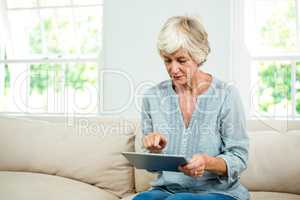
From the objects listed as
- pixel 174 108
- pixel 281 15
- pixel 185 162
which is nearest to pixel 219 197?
pixel 185 162

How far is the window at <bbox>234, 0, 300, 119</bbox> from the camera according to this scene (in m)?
3.57

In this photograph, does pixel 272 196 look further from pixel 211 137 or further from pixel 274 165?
pixel 211 137

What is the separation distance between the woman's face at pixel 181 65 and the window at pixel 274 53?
1.64 metres

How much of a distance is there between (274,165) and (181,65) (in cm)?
73

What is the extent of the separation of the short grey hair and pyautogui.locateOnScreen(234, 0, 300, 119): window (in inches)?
65.4

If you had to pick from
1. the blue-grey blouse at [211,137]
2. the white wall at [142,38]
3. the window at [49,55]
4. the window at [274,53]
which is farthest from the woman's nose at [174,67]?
the window at [49,55]

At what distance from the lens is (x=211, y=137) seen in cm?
192

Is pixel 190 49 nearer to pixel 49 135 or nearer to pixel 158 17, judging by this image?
pixel 49 135

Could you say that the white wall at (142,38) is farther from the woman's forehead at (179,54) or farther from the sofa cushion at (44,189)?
the woman's forehead at (179,54)

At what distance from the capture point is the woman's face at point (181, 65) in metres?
1.95

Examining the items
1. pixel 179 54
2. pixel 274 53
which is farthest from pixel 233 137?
pixel 274 53

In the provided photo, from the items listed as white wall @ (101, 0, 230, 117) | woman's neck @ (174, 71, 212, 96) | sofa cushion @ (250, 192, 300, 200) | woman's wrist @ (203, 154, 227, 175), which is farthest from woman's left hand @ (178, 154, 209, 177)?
white wall @ (101, 0, 230, 117)

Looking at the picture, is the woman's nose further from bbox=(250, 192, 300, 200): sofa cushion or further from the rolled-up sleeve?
bbox=(250, 192, 300, 200): sofa cushion

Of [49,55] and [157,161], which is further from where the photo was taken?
[49,55]
